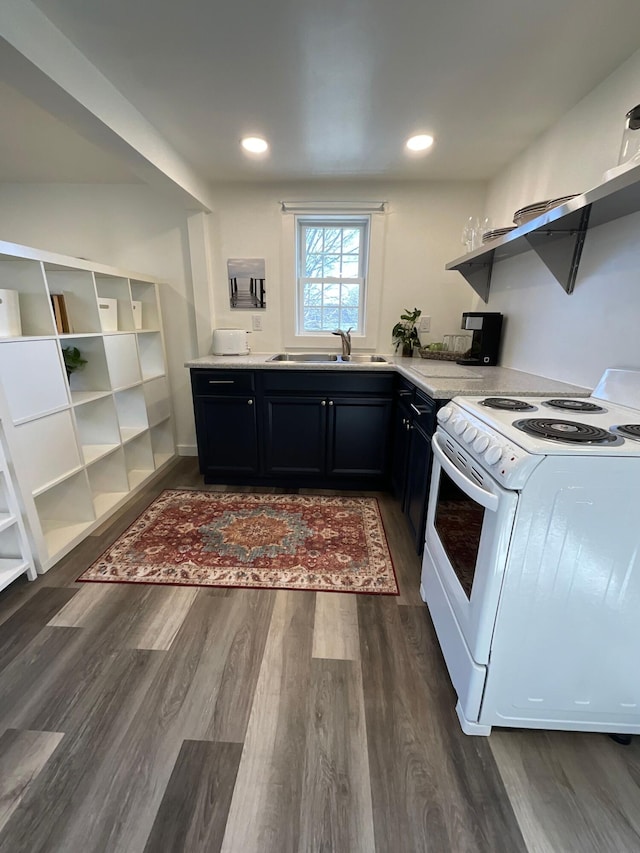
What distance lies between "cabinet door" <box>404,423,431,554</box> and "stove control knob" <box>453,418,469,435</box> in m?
0.49

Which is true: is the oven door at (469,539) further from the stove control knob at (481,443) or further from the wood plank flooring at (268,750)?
the wood plank flooring at (268,750)

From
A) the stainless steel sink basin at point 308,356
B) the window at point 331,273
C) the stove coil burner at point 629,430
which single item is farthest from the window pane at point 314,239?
the stove coil burner at point 629,430

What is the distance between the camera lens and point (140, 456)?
9.34 feet

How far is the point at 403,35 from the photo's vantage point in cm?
132

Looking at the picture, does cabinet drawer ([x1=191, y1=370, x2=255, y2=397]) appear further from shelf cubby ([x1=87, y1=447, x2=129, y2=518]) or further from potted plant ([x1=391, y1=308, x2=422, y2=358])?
potted plant ([x1=391, y1=308, x2=422, y2=358])

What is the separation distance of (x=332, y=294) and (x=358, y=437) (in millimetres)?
1346

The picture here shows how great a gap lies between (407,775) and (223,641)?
768 mm

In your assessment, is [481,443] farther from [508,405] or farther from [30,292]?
[30,292]

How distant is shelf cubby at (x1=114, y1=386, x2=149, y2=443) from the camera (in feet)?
8.89

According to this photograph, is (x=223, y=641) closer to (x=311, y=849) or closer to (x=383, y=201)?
(x=311, y=849)

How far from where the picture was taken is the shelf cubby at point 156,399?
2.79 metres

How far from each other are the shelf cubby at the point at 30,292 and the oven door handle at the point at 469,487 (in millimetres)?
2018

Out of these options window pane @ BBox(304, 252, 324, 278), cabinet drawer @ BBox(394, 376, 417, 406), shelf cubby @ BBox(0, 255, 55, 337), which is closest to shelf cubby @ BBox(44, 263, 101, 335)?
shelf cubby @ BBox(0, 255, 55, 337)

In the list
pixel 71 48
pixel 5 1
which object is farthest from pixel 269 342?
pixel 5 1
